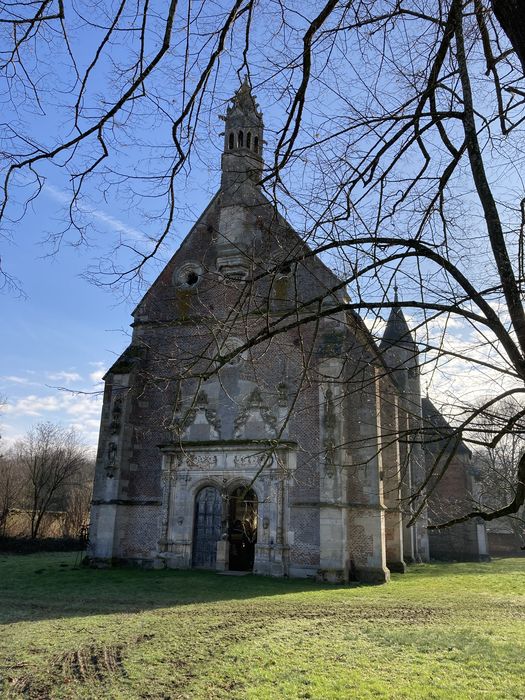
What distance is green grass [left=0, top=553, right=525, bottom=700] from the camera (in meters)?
6.75

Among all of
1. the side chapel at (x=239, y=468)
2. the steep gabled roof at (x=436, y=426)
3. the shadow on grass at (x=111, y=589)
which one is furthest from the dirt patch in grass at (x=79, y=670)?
the side chapel at (x=239, y=468)

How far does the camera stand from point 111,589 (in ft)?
47.6

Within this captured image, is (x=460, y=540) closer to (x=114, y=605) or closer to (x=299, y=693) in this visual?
(x=114, y=605)

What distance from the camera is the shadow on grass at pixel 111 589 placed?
38.2 feet

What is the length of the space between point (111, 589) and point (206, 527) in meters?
5.37

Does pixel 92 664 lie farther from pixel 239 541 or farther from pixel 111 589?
pixel 239 541

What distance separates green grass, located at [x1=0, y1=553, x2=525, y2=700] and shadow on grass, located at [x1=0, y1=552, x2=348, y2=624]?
54mm

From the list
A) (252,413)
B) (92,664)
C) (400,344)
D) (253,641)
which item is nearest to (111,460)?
(252,413)

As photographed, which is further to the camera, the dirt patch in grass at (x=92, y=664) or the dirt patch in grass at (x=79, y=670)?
the dirt patch in grass at (x=92, y=664)

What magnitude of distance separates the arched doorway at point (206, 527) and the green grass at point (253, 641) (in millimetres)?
3337

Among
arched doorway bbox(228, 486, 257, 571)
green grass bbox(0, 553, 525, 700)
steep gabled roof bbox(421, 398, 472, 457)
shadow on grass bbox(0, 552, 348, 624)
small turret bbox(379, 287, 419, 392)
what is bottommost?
green grass bbox(0, 553, 525, 700)

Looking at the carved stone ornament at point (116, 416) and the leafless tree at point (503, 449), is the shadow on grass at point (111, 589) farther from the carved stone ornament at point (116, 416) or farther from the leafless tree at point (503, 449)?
the leafless tree at point (503, 449)

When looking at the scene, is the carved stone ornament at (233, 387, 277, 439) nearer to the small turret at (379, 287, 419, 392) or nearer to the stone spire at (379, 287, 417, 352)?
the small turret at (379, 287, 419, 392)

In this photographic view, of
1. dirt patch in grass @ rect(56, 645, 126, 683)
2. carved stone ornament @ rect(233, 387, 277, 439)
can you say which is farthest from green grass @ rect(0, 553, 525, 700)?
carved stone ornament @ rect(233, 387, 277, 439)
